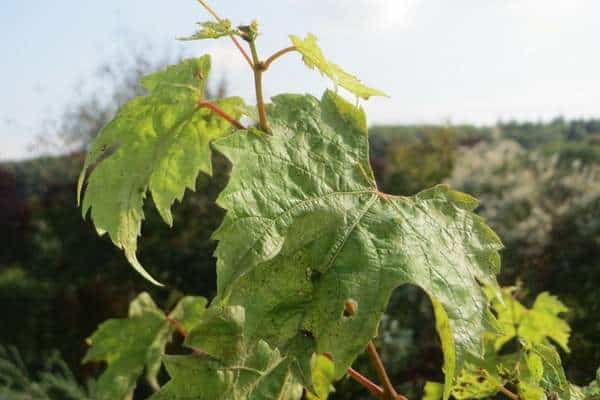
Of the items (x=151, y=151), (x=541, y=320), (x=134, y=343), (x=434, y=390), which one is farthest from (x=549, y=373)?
(x=134, y=343)

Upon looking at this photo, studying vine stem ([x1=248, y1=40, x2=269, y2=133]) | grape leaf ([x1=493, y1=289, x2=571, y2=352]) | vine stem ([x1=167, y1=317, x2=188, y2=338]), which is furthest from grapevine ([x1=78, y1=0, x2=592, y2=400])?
grape leaf ([x1=493, y1=289, x2=571, y2=352])

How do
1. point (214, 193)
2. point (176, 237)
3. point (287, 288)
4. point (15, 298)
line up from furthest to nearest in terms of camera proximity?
point (214, 193)
point (176, 237)
point (15, 298)
point (287, 288)

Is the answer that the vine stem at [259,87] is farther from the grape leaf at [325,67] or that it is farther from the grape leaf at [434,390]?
the grape leaf at [434,390]

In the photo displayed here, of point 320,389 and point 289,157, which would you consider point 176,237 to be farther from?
point 289,157

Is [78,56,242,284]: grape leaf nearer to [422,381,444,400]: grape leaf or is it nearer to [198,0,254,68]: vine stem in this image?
[198,0,254,68]: vine stem

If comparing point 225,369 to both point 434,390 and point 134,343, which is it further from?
point 134,343

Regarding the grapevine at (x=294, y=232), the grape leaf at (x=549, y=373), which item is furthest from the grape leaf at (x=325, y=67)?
the grape leaf at (x=549, y=373)

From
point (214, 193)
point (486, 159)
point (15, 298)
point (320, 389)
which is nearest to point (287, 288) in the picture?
point (320, 389)
